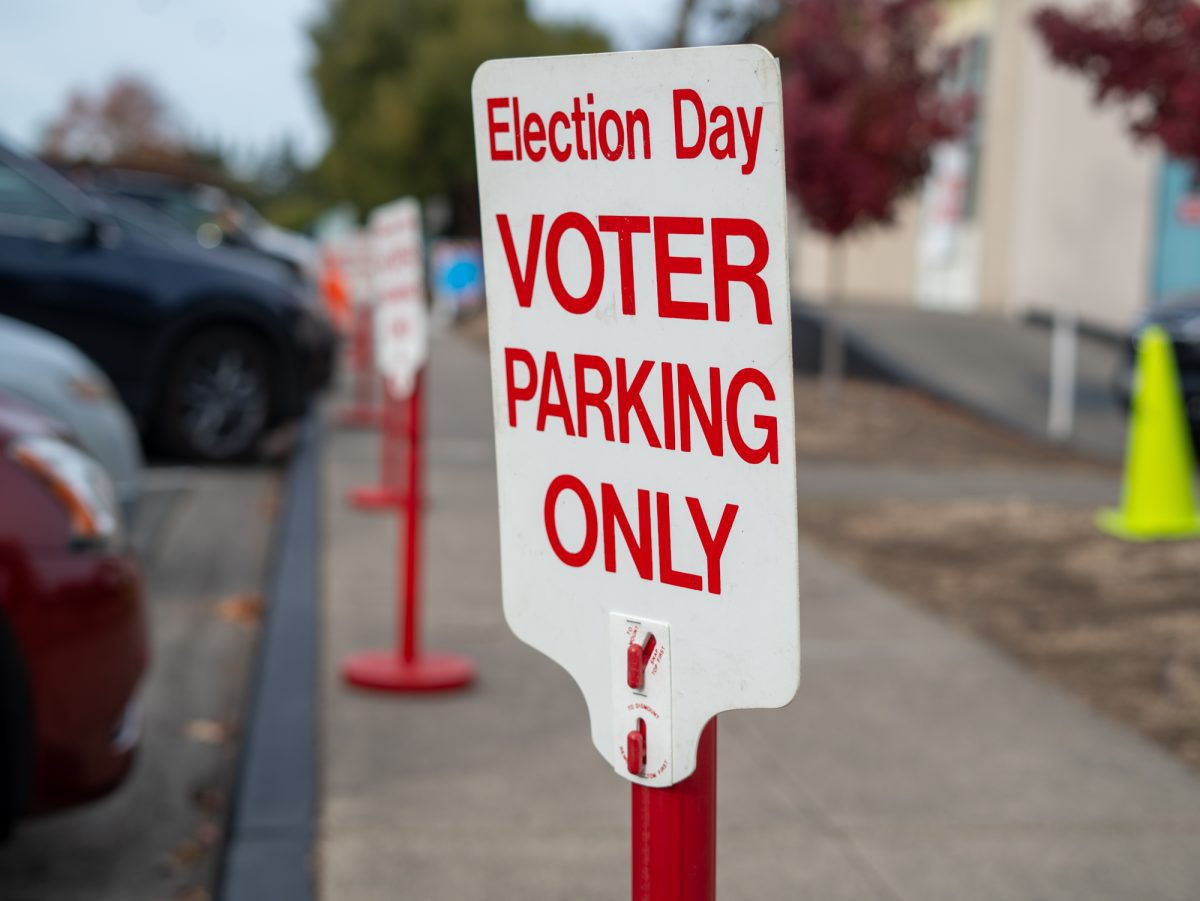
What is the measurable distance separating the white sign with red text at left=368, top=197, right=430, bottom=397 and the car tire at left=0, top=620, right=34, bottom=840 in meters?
2.62

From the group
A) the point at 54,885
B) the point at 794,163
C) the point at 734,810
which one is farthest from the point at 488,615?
the point at 794,163

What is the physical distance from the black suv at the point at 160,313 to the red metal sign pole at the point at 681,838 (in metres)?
8.45

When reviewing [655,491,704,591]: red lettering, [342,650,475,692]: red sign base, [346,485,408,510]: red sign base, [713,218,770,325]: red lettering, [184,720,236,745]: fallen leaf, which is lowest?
[346,485,408,510]: red sign base

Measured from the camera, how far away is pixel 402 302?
6641mm

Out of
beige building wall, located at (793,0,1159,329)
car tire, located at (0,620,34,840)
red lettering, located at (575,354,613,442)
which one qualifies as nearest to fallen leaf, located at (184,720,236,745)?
car tire, located at (0,620,34,840)

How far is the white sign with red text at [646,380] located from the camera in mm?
2092

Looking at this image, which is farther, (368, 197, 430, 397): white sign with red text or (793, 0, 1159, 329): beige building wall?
(793, 0, 1159, 329): beige building wall

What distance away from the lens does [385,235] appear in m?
6.99

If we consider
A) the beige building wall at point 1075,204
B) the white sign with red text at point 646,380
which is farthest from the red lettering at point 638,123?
the beige building wall at point 1075,204

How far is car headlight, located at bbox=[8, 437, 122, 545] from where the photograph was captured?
4.02 meters

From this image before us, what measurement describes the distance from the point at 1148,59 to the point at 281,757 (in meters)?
7.57

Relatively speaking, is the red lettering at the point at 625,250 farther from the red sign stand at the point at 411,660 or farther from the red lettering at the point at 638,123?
the red sign stand at the point at 411,660

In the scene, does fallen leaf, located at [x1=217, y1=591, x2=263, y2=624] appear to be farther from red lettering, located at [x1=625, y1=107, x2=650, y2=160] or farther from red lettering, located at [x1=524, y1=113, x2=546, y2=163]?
red lettering, located at [x1=625, y1=107, x2=650, y2=160]

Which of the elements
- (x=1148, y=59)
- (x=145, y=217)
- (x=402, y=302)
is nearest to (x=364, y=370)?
(x=145, y=217)
